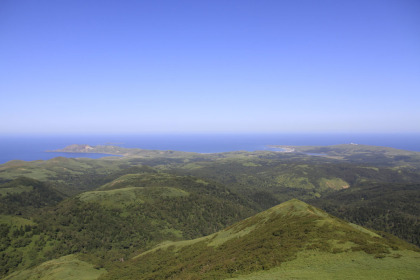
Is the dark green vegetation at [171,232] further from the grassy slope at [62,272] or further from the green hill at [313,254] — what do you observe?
the grassy slope at [62,272]

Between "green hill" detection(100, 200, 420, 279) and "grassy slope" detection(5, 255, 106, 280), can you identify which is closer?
"green hill" detection(100, 200, 420, 279)

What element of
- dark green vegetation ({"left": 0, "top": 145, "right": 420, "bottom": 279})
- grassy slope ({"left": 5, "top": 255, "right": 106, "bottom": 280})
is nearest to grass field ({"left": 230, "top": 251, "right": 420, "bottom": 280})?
dark green vegetation ({"left": 0, "top": 145, "right": 420, "bottom": 279})

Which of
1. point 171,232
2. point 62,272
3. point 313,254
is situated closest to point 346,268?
point 313,254

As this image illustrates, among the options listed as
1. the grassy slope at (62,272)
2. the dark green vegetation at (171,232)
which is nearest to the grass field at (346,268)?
the dark green vegetation at (171,232)

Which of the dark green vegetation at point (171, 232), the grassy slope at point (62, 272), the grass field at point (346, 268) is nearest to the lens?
the grass field at point (346, 268)

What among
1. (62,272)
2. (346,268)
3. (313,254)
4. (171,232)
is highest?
(346,268)

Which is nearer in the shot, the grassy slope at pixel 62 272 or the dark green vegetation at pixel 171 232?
the dark green vegetation at pixel 171 232

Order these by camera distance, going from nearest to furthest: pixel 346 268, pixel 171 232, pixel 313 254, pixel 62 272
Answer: pixel 346 268, pixel 313 254, pixel 62 272, pixel 171 232

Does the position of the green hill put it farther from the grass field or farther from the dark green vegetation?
the dark green vegetation

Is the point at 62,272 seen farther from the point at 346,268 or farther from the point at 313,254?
the point at 346,268

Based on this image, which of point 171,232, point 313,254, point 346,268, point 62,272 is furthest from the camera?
point 171,232

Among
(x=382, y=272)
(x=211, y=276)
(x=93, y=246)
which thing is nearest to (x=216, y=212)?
(x=93, y=246)
